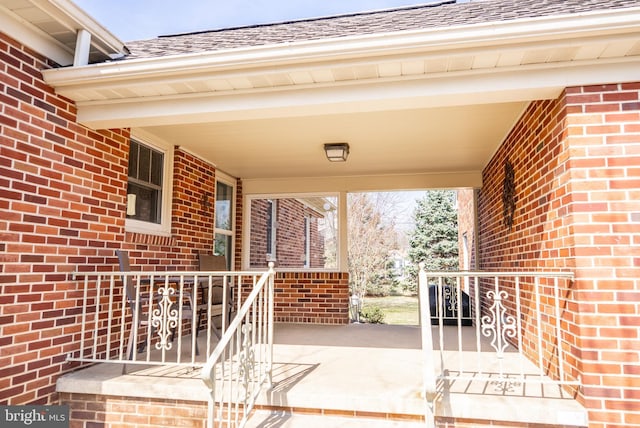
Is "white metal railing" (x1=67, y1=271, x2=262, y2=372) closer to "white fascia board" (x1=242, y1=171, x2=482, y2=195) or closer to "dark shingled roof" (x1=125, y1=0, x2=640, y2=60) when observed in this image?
"dark shingled roof" (x1=125, y1=0, x2=640, y2=60)

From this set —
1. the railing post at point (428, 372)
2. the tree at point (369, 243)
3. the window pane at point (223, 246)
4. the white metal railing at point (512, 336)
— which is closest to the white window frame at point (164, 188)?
the window pane at point (223, 246)

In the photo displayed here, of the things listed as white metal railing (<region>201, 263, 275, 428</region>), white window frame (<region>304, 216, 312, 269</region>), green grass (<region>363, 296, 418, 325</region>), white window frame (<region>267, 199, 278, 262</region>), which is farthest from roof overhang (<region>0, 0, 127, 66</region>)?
green grass (<region>363, 296, 418, 325</region>)

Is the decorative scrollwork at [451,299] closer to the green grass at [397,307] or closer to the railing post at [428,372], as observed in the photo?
the green grass at [397,307]

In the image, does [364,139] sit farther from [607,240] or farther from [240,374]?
[240,374]

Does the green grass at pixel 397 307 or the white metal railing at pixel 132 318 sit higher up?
the white metal railing at pixel 132 318

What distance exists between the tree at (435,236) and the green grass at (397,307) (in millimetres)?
735

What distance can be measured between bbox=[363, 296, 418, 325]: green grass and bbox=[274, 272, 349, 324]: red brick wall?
5.74 metres

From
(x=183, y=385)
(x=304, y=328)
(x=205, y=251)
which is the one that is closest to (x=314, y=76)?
(x=183, y=385)

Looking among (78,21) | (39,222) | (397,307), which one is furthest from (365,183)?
(397,307)

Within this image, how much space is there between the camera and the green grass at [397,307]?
11680mm

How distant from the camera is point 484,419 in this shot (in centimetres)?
247

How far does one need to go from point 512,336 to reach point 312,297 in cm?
320

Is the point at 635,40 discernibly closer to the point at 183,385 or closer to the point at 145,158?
the point at 183,385

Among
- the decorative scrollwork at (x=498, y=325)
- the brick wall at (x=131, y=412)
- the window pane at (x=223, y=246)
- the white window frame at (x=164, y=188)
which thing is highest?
the white window frame at (x=164, y=188)
